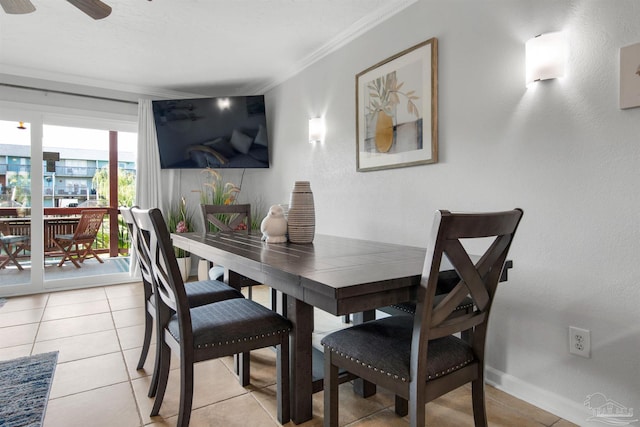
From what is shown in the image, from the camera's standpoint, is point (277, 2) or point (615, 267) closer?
point (615, 267)

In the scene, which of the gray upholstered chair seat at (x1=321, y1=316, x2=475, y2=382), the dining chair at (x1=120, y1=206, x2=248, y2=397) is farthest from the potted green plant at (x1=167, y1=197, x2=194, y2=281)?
the gray upholstered chair seat at (x1=321, y1=316, x2=475, y2=382)

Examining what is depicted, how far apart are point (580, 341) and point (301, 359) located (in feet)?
4.19

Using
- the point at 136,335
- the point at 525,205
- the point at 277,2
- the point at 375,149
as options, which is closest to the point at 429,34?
the point at 375,149

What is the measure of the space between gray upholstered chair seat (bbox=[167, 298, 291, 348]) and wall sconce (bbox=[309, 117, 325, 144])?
2102 mm

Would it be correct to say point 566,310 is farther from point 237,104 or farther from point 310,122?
point 237,104

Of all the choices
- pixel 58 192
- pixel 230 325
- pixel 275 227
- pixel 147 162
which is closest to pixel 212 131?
pixel 147 162

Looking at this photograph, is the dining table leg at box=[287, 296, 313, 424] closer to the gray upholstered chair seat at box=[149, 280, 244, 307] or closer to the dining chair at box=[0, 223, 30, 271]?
the gray upholstered chair seat at box=[149, 280, 244, 307]

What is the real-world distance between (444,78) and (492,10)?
418 millimetres

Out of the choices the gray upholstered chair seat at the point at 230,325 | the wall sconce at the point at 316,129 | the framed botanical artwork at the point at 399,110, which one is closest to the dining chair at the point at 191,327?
the gray upholstered chair seat at the point at 230,325

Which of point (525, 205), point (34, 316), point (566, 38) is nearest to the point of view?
point (566, 38)

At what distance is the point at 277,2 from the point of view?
2.58 meters

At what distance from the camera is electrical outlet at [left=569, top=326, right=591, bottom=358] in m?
1.62

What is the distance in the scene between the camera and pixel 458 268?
1.12m

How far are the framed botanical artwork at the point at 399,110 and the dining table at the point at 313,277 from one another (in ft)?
2.79
